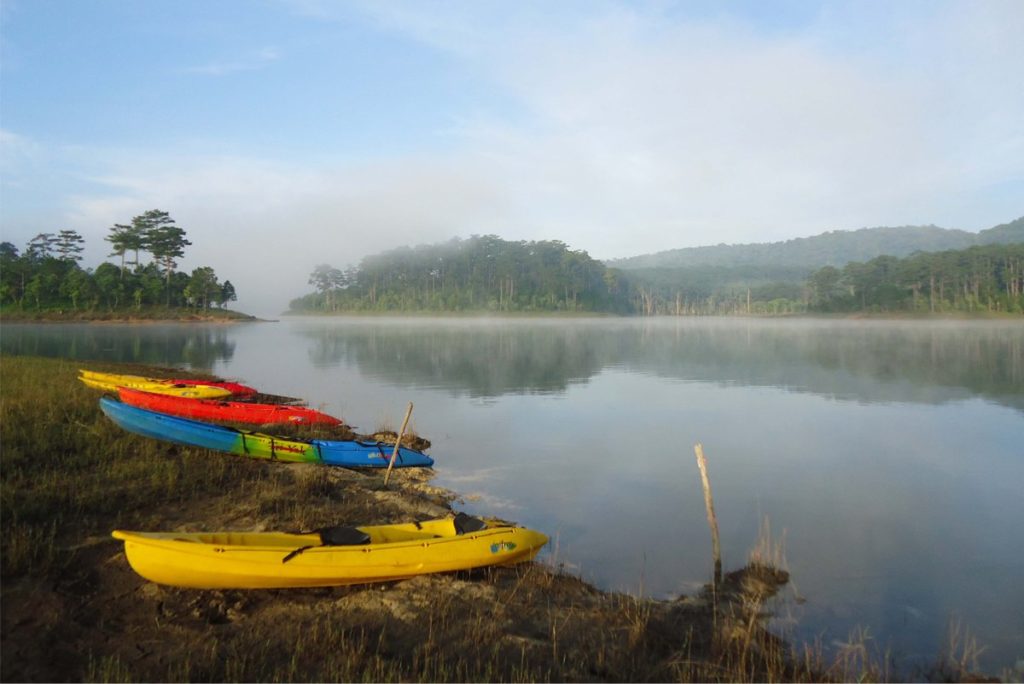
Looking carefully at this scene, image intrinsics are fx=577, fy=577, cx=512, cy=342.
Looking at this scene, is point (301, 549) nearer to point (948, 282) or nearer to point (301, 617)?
point (301, 617)

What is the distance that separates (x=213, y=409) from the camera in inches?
623

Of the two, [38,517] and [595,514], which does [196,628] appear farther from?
[595,514]

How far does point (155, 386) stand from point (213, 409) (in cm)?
522

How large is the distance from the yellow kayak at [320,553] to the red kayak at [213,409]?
32.1ft

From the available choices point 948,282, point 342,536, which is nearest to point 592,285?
point 948,282

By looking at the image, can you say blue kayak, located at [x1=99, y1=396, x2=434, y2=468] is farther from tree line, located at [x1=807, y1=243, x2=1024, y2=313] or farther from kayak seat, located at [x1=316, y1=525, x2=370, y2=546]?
tree line, located at [x1=807, y1=243, x2=1024, y2=313]

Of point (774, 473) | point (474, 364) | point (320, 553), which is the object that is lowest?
point (774, 473)

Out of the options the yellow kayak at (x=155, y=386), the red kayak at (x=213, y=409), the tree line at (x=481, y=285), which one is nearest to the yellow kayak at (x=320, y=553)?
the red kayak at (x=213, y=409)

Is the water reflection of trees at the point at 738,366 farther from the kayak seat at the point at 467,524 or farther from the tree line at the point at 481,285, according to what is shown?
the tree line at the point at 481,285

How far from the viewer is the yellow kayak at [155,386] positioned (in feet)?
61.8

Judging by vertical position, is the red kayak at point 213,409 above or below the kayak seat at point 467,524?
above

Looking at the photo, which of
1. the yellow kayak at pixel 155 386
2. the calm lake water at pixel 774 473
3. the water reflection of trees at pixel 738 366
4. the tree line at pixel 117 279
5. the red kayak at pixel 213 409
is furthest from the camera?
the tree line at pixel 117 279

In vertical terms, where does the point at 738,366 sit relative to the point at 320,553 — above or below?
below

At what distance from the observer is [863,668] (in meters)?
6.14
